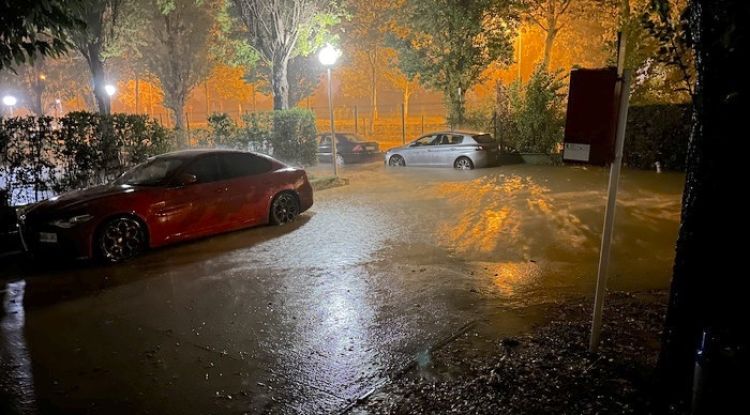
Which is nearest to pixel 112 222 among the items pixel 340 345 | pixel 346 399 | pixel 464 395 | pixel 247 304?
pixel 247 304

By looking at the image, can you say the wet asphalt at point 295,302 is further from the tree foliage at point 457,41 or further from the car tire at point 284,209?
the tree foliage at point 457,41

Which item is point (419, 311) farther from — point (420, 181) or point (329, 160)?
point (329, 160)

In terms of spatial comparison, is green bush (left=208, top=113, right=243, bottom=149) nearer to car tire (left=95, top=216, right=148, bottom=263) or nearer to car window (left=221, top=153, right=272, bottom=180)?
car window (left=221, top=153, right=272, bottom=180)

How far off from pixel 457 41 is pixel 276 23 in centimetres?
803

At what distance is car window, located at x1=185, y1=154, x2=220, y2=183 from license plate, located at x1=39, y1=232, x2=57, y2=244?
2.11 m

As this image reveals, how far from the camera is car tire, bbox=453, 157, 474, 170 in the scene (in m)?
18.0

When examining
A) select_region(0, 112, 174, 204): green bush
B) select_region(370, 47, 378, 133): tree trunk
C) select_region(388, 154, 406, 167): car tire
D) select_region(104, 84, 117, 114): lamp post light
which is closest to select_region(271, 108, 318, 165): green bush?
select_region(388, 154, 406, 167): car tire

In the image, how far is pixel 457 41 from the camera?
21219 mm

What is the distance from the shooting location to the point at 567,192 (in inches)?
509

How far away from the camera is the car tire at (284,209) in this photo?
9773mm

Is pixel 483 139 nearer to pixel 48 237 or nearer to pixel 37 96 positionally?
pixel 48 237

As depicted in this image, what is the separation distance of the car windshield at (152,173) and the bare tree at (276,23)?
29.5ft

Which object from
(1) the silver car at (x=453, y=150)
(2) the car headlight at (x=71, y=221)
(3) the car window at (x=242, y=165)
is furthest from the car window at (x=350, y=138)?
(2) the car headlight at (x=71, y=221)

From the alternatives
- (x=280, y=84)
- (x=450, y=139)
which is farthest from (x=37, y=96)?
(x=450, y=139)
